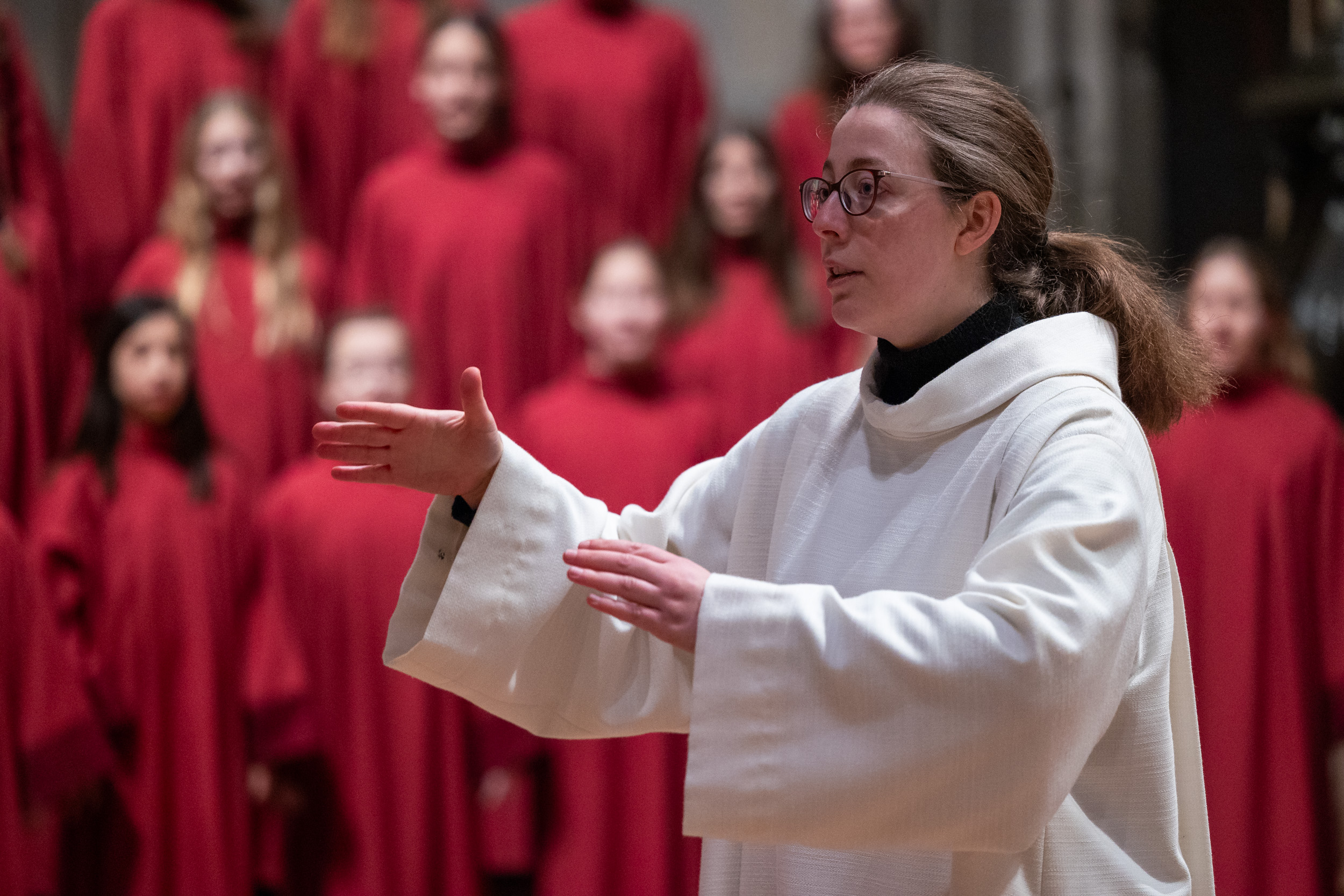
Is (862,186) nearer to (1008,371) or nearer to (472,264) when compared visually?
(1008,371)

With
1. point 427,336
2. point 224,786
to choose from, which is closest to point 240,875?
point 224,786

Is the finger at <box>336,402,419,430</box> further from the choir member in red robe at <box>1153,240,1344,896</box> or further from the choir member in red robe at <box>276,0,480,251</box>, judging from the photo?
the choir member in red robe at <box>276,0,480,251</box>

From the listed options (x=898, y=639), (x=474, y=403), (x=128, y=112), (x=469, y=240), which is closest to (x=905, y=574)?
(x=898, y=639)

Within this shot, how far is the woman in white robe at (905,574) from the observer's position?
1.47 m

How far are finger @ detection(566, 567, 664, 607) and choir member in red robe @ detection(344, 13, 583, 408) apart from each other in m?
2.67

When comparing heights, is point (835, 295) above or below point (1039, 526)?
above

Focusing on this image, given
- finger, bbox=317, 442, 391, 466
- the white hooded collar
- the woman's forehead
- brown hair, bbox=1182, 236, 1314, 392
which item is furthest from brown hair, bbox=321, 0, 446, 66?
the white hooded collar

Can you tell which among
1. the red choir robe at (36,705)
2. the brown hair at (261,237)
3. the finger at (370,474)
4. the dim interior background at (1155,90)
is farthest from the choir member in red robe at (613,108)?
the finger at (370,474)

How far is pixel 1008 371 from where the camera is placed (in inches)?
66.3

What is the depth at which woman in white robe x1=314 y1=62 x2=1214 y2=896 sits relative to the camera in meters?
1.47

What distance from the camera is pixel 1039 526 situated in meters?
1.50

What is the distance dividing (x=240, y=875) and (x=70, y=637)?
68 centimetres

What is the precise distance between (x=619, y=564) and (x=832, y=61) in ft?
11.4

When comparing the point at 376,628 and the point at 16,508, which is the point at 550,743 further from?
the point at 16,508
